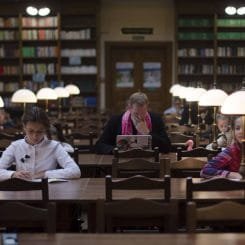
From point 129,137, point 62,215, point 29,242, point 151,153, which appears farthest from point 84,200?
point 129,137

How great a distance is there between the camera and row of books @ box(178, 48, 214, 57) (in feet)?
46.3

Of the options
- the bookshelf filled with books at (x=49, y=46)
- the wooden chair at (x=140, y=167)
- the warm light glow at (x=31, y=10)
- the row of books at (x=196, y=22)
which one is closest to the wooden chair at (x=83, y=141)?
the wooden chair at (x=140, y=167)

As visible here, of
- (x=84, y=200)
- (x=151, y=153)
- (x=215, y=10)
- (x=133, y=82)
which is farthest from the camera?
(x=133, y=82)

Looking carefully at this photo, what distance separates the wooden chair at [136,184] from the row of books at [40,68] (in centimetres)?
1081

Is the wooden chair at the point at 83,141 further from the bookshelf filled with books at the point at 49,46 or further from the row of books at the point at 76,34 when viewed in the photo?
the row of books at the point at 76,34

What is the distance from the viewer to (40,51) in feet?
46.2

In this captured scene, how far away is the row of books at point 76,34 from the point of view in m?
14.1

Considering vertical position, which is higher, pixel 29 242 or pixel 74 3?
pixel 74 3

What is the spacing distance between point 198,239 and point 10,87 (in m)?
11.9

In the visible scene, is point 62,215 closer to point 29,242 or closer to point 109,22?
point 29,242

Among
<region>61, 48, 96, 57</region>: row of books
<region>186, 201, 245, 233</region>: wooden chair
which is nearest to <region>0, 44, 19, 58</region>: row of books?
<region>61, 48, 96, 57</region>: row of books

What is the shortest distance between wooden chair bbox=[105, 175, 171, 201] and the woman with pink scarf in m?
2.47

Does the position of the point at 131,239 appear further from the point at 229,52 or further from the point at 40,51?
the point at 229,52

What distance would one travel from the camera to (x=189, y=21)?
46.1ft
